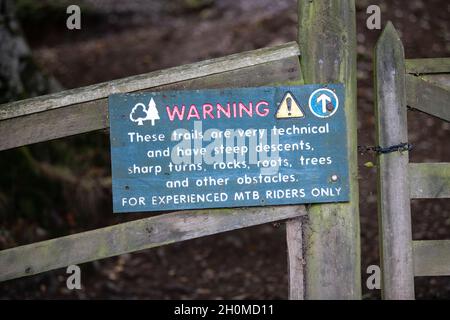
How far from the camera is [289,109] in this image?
119 inches

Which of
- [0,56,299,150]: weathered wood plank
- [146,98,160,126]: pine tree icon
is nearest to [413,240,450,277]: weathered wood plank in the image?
[146,98,160,126]: pine tree icon

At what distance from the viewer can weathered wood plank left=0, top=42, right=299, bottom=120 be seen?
2984 millimetres

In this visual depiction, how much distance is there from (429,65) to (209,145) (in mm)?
1199

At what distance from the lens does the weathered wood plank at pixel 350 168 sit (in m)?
3.07

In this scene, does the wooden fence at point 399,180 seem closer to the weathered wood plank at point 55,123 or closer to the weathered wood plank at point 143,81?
the weathered wood plank at point 143,81

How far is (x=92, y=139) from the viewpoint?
21.2 ft

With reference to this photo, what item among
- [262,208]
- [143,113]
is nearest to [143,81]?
[143,113]

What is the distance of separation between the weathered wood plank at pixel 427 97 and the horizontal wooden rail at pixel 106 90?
583 mm

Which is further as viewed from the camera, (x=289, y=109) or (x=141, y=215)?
(x=141, y=215)

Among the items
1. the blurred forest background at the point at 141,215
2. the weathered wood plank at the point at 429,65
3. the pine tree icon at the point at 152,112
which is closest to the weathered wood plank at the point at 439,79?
the weathered wood plank at the point at 429,65

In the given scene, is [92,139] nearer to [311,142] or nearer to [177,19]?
[311,142]

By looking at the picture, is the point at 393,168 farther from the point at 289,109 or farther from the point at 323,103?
the point at 289,109

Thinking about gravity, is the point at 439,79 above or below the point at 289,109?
above
